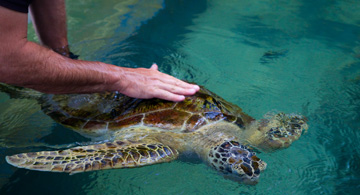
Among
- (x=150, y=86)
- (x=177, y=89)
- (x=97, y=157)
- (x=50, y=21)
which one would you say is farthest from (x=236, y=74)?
(x=50, y=21)

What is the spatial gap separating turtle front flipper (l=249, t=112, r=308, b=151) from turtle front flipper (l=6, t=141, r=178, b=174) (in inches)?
30.2

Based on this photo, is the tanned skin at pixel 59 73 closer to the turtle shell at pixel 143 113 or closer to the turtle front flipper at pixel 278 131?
the turtle shell at pixel 143 113

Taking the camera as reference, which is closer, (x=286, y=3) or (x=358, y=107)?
(x=358, y=107)

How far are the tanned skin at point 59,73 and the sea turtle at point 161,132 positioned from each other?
6.4 inches

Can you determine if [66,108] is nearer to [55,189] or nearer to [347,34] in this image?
[55,189]

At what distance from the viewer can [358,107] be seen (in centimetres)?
265

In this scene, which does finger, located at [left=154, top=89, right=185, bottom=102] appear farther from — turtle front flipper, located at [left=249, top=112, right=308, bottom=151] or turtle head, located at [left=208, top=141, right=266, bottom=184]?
turtle front flipper, located at [left=249, top=112, right=308, bottom=151]

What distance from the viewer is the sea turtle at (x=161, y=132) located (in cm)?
171

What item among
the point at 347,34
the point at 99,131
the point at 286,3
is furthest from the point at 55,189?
the point at 286,3

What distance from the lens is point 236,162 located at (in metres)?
1.79

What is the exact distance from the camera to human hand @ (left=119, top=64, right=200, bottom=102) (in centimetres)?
196

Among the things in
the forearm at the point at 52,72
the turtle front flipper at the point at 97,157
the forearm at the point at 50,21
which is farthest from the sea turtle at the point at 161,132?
the forearm at the point at 50,21

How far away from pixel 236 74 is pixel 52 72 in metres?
2.21

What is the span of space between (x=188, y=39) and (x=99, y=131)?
2.46 m
